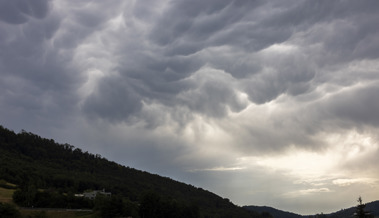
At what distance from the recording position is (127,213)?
13750 centimetres

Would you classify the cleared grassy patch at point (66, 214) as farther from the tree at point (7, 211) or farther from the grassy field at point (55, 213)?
the tree at point (7, 211)

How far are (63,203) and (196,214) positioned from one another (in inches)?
2447

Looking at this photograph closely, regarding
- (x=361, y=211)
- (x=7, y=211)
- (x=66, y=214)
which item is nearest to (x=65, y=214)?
(x=66, y=214)

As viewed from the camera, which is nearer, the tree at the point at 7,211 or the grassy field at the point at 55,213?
the tree at the point at 7,211

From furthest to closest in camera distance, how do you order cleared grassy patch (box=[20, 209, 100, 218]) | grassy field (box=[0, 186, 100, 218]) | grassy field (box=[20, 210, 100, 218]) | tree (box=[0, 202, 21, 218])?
cleared grassy patch (box=[20, 209, 100, 218]) → grassy field (box=[20, 210, 100, 218]) → grassy field (box=[0, 186, 100, 218]) → tree (box=[0, 202, 21, 218])

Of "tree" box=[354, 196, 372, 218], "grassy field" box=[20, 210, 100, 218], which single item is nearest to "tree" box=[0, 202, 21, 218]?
"grassy field" box=[20, 210, 100, 218]

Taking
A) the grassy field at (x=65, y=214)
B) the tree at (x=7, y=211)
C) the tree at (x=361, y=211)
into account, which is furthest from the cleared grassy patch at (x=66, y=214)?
the tree at (x=361, y=211)

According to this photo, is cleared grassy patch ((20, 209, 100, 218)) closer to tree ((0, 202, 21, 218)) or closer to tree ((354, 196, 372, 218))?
tree ((0, 202, 21, 218))

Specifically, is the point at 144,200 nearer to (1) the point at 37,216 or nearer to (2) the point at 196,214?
(2) the point at 196,214

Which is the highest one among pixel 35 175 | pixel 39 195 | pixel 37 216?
pixel 35 175

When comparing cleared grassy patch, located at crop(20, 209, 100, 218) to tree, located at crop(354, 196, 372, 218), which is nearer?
tree, located at crop(354, 196, 372, 218)

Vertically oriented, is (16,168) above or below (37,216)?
above

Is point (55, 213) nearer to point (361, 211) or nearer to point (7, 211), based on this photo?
point (7, 211)

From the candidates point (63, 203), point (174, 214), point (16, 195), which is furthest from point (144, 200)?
point (16, 195)
